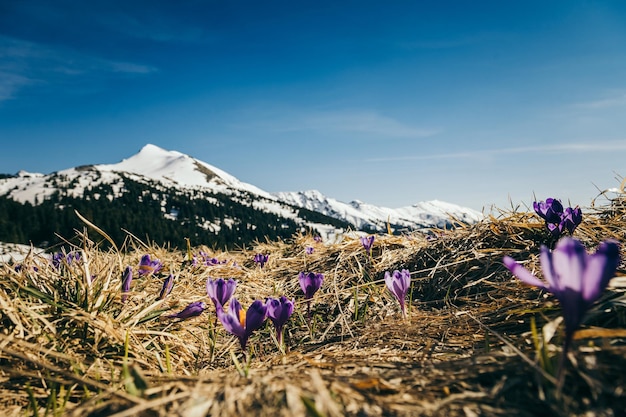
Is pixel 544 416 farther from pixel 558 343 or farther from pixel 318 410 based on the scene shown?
pixel 318 410

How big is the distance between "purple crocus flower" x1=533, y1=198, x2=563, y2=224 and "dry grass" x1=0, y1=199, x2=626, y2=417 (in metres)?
0.29

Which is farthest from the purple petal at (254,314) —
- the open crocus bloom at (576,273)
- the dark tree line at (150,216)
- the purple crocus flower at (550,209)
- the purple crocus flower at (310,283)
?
the dark tree line at (150,216)

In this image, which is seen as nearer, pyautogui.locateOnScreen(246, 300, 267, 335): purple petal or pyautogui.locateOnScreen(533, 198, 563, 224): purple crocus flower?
pyautogui.locateOnScreen(246, 300, 267, 335): purple petal

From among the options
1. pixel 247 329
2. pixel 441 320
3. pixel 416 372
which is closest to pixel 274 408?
pixel 416 372

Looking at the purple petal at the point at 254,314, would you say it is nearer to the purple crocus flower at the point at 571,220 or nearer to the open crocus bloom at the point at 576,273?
the open crocus bloom at the point at 576,273

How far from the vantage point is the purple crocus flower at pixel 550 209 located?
8.46ft

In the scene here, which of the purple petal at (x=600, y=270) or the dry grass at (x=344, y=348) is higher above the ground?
the purple petal at (x=600, y=270)

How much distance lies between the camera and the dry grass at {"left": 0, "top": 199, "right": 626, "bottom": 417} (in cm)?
99

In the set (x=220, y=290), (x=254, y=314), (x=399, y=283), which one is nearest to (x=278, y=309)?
(x=254, y=314)

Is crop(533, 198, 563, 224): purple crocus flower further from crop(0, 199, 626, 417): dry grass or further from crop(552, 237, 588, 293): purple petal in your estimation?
crop(552, 237, 588, 293): purple petal

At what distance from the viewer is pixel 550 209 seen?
104 inches

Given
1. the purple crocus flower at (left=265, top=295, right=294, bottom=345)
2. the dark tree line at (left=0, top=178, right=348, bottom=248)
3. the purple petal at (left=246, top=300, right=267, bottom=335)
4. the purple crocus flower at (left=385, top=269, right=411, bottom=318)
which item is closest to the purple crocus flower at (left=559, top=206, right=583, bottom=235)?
the purple crocus flower at (left=385, top=269, right=411, bottom=318)

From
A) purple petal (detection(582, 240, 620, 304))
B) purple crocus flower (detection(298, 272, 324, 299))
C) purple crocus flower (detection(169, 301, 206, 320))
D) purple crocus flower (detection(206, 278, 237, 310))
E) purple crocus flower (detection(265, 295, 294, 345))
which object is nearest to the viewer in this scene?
purple petal (detection(582, 240, 620, 304))

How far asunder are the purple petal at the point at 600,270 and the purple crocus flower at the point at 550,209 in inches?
74.8
